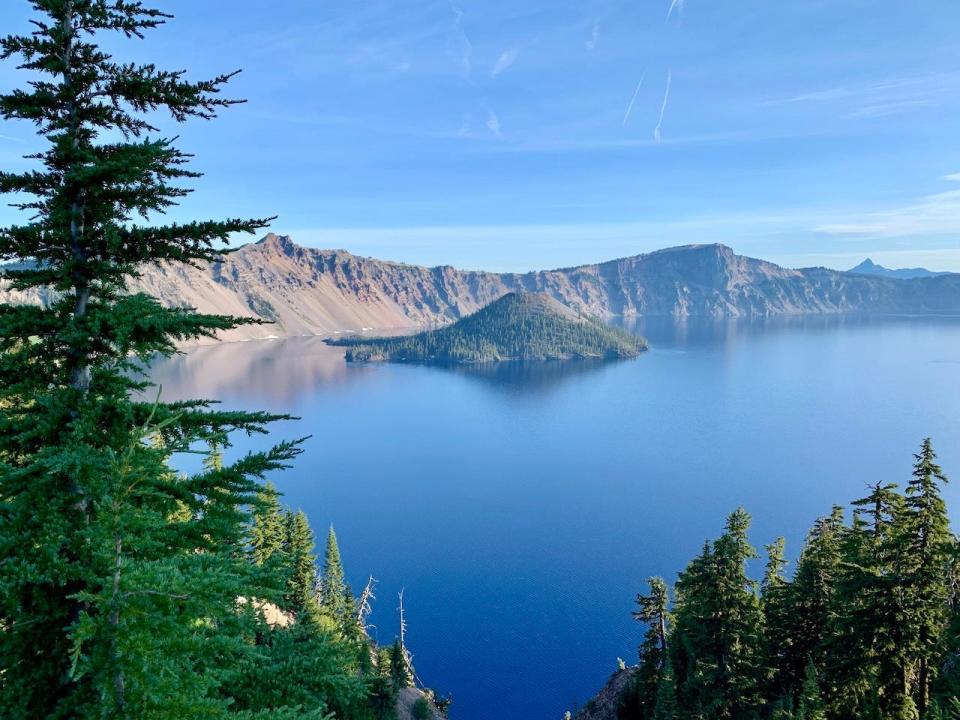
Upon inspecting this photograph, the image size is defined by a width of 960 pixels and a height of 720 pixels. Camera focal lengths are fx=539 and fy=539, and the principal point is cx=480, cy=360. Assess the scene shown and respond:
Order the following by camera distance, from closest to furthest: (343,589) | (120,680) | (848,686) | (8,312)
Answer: (120,680) < (8,312) < (848,686) < (343,589)

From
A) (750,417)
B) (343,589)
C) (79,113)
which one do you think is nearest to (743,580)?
(79,113)

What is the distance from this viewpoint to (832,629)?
104 ft

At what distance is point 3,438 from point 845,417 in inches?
7485

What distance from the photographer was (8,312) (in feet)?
29.1

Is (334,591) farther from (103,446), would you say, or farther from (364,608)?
(103,446)

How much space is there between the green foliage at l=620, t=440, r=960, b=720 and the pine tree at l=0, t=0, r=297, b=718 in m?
24.6

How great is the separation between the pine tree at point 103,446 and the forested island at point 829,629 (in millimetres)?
23429

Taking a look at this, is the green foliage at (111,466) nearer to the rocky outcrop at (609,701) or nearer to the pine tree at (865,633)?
the pine tree at (865,633)

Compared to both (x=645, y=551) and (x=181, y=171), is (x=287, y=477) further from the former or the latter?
(x=181, y=171)

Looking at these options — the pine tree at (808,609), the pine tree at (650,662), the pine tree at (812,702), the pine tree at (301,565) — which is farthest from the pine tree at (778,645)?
the pine tree at (301,565)

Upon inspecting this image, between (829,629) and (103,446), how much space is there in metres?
39.0

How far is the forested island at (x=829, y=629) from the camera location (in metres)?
26.3

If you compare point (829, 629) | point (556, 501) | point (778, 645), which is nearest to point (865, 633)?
point (829, 629)

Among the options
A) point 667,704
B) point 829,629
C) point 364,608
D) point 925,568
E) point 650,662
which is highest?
point 925,568
